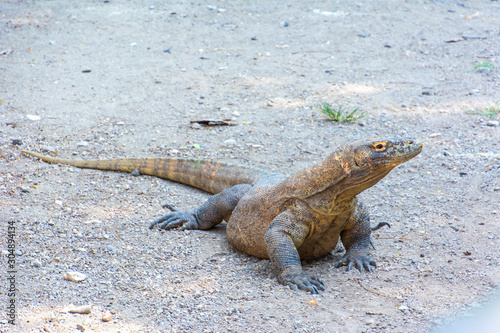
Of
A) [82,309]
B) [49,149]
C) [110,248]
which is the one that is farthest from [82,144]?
[82,309]

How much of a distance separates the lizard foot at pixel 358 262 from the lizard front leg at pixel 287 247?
0.37m

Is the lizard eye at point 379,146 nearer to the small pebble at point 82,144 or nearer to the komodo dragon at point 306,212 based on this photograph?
the komodo dragon at point 306,212

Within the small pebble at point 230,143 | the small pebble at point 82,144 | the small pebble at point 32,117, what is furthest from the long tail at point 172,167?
the small pebble at point 32,117

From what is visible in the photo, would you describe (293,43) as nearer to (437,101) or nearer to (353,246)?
(437,101)

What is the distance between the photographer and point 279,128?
669 cm

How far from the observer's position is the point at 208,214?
4574 mm

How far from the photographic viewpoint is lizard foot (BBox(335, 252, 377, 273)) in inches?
148

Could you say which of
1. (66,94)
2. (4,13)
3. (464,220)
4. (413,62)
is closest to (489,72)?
(413,62)

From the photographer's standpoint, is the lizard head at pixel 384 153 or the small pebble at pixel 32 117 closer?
the lizard head at pixel 384 153

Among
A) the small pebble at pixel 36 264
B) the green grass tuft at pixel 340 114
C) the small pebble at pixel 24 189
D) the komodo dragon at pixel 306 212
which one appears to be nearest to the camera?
the komodo dragon at pixel 306 212

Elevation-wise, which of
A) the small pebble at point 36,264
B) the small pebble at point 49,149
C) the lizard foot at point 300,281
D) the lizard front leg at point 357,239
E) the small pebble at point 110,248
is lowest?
the small pebble at point 49,149

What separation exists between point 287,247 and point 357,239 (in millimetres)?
691

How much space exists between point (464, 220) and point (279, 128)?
9.75ft

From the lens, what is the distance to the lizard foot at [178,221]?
4453 mm
